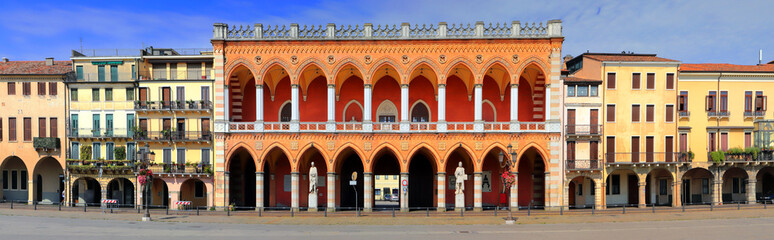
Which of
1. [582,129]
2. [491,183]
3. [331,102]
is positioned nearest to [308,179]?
[331,102]

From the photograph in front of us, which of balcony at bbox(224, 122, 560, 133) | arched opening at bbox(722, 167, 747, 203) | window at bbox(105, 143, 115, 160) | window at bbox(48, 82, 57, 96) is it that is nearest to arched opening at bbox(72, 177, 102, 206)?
window at bbox(105, 143, 115, 160)

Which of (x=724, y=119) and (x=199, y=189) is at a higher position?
(x=724, y=119)

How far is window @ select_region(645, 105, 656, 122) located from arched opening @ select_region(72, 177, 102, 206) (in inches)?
1644

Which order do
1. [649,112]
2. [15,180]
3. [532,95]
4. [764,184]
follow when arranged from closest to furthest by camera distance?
1. [649,112]
2. [532,95]
3. [764,184]
4. [15,180]

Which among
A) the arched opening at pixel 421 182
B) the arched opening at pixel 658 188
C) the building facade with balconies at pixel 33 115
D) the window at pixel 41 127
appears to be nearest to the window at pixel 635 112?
the arched opening at pixel 658 188

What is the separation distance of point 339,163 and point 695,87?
87.0ft

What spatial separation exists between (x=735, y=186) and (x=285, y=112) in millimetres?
35818

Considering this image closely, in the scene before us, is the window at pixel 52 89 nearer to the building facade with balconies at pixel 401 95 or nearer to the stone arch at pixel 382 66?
the building facade with balconies at pixel 401 95

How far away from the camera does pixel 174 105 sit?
37406 mm

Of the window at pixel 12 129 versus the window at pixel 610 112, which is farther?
the window at pixel 12 129

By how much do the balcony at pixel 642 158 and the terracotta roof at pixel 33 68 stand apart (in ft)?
134

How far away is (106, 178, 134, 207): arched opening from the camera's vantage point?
4100 cm

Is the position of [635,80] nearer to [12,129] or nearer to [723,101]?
[723,101]

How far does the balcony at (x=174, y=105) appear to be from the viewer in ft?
122
